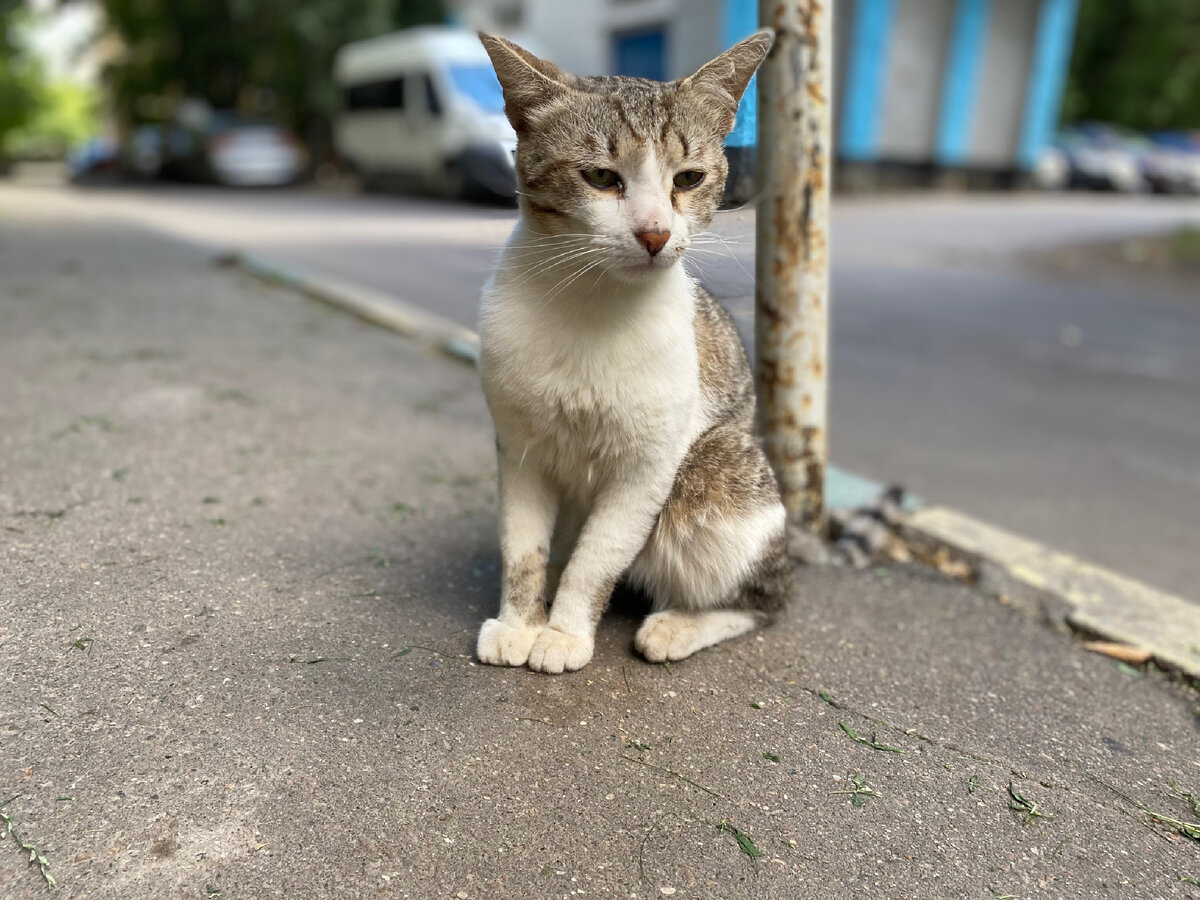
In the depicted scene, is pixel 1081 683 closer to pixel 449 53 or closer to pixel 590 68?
pixel 449 53

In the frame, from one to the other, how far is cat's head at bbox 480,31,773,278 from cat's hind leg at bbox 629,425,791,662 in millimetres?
654

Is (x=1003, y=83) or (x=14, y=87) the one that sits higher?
(x=1003, y=83)

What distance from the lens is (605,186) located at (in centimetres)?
213

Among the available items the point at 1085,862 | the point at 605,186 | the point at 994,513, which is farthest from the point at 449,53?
the point at 1085,862

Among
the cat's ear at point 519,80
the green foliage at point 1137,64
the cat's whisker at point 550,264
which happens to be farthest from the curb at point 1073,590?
the green foliage at point 1137,64

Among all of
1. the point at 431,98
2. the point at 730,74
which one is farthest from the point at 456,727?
the point at 431,98

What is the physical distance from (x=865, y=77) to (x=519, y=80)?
23285mm

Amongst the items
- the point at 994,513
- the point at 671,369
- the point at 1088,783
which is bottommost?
the point at 994,513

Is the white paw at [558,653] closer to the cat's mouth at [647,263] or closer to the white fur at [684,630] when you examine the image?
the white fur at [684,630]

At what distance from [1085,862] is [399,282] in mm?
7645

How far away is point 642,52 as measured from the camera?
23344 mm

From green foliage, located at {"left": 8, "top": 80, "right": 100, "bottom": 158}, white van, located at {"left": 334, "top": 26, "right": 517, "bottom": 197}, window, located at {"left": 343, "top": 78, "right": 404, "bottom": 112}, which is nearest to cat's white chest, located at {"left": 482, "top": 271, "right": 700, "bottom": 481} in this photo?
white van, located at {"left": 334, "top": 26, "right": 517, "bottom": 197}

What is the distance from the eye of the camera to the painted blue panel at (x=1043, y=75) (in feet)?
88.2

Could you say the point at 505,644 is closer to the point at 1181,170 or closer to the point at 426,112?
the point at 426,112
